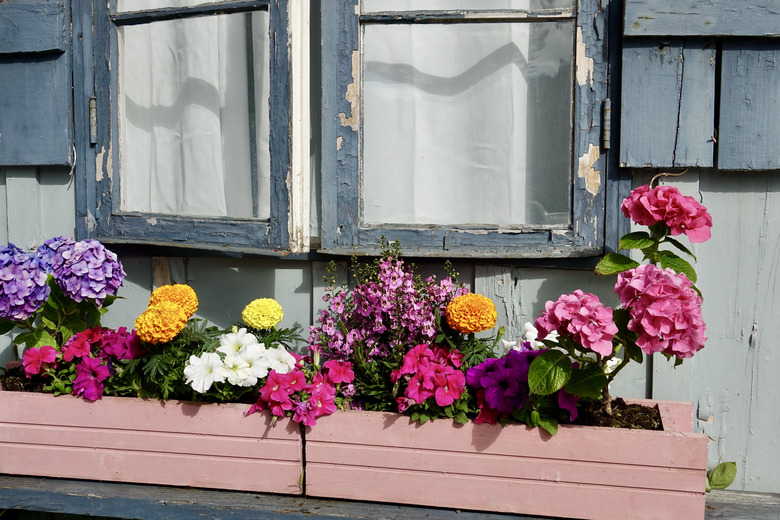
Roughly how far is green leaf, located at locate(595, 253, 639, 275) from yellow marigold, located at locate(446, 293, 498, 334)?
0.32 meters

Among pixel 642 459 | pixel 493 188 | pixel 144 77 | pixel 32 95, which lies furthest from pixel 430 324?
pixel 32 95

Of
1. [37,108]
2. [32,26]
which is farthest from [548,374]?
[32,26]

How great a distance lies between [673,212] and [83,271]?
5.51 ft

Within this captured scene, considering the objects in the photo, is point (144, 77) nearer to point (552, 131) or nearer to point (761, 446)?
point (552, 131)

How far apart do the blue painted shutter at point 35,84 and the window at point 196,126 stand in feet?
0.31

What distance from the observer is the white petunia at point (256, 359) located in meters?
1.94

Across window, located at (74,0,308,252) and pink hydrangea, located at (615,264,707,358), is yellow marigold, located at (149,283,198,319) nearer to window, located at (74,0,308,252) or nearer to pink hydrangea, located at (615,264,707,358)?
window, located at (74,0,308,252)

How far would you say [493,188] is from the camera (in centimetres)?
219

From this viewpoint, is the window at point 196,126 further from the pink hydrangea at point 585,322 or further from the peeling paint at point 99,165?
the pink hydrangea at point 585,322

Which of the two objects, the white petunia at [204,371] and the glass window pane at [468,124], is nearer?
the white petunia at [204,371]

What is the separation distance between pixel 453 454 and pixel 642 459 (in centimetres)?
48

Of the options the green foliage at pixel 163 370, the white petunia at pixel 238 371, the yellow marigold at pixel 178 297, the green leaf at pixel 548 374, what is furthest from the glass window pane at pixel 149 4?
the green leaf at pixel 548 374

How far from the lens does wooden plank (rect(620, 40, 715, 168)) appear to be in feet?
6.55

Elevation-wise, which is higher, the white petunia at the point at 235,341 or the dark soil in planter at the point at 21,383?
the white petunia at the point at 235,341
